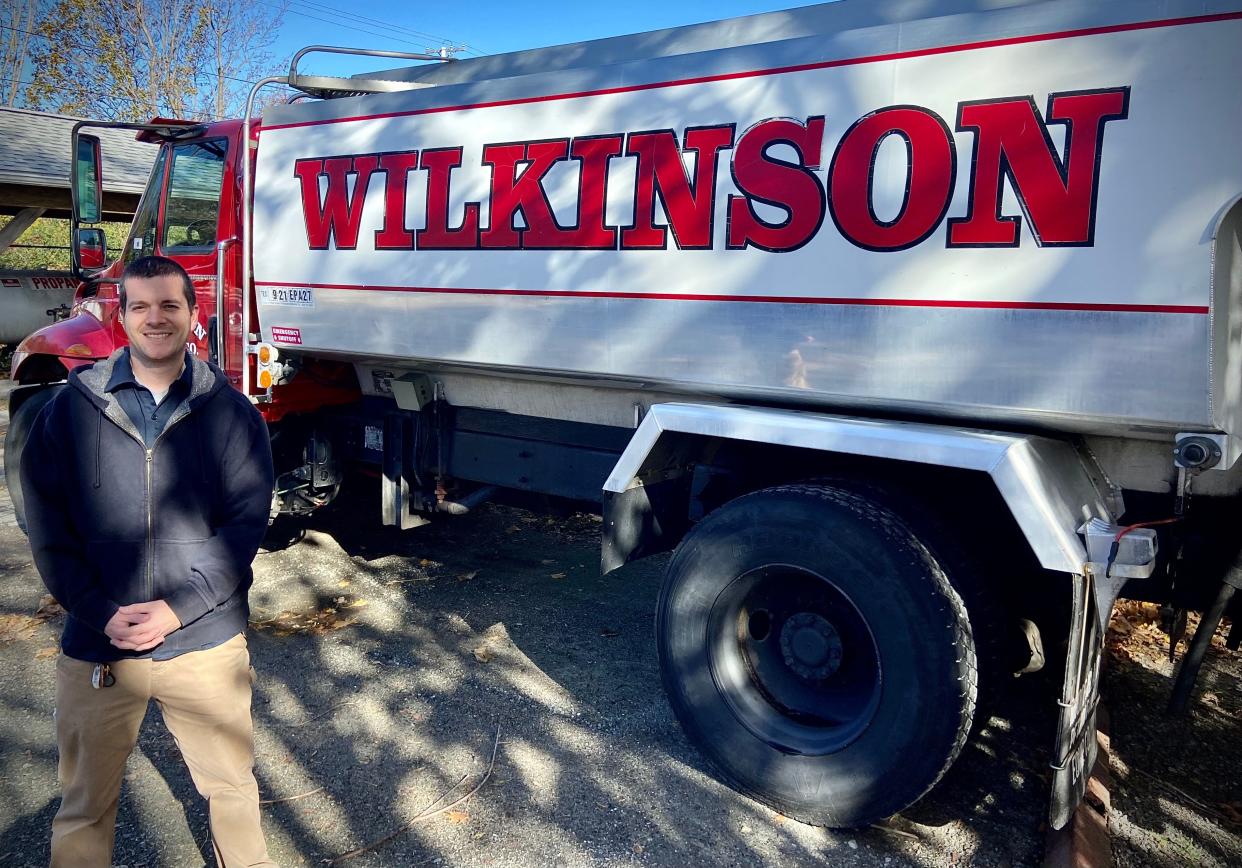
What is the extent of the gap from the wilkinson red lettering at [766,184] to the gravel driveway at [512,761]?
6.67ft

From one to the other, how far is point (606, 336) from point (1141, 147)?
1891mm

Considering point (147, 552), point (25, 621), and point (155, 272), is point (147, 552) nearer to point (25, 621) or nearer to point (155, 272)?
point (155, 272)

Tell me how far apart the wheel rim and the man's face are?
1992 mm

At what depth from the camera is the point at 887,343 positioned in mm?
2934

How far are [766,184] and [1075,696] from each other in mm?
1943

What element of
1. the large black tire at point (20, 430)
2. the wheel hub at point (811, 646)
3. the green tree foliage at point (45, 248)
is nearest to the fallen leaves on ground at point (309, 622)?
the large black tire at point (20, 430)

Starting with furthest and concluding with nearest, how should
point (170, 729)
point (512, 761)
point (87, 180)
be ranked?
point (87, 180) → point (512, 761) → point (170, 729)

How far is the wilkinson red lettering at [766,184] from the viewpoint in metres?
2.62

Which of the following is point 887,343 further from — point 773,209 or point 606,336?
point 606,336

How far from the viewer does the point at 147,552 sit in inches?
Answer: 89.4

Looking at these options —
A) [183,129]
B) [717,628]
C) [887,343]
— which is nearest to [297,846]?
[717,628]

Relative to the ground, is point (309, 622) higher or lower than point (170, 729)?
lower

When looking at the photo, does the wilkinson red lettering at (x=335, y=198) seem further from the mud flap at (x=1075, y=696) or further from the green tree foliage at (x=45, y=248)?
the green tree foliage at (x=45, y=248)

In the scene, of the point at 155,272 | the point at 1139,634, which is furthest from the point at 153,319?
the point at 1139,634
